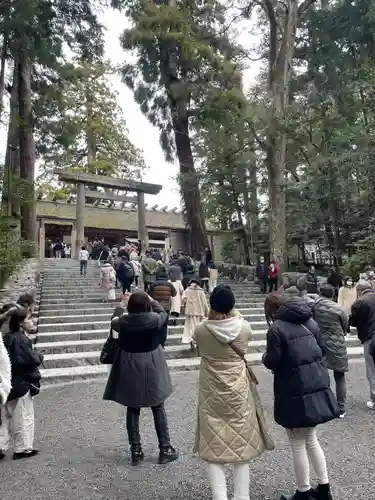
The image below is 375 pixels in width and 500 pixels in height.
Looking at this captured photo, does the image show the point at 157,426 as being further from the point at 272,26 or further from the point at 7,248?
the point at 272,26

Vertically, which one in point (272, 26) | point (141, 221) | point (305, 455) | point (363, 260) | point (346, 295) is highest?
point (272, 26)

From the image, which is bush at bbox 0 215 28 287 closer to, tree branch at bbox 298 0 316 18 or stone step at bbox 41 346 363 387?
stone step at bbox 41 346 363 387

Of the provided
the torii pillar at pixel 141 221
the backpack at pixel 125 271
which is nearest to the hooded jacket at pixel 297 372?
the backpack at pixel 125 271

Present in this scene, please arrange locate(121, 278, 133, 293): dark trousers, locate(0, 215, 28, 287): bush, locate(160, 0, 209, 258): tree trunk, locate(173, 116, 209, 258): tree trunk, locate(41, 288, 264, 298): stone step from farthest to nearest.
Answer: locate(173, 116, 209, 258): tree trunk → locate(160, 0, 209, 258): tree trunk → locate(41, 288, 264, 298): stone step → locate(121, 278, 133, 293): dark trousers → locate(0, 215, 28, 287): bush

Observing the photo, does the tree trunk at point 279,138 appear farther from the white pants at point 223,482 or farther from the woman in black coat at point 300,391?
the white pants at point 223,482

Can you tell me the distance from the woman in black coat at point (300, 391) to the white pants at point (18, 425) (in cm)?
213

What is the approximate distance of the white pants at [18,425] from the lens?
3.80 metres

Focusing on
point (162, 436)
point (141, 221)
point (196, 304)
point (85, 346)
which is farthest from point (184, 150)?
point (162, 436)

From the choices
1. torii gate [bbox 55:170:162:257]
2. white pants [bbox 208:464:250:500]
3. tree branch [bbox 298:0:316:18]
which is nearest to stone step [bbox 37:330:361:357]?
white pants [bbox 208:464:250:500]

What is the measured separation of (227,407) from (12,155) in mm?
15528

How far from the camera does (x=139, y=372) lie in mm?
3568

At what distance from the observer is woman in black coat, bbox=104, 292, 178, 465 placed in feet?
11.6

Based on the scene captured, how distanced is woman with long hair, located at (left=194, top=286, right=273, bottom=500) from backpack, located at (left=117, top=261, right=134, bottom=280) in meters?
9.09

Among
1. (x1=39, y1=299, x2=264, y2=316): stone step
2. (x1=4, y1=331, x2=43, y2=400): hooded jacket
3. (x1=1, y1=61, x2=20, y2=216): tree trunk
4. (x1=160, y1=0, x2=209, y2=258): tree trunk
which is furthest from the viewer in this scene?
(x1=160, y1=0, x2=209, y2=258): tree trunk
